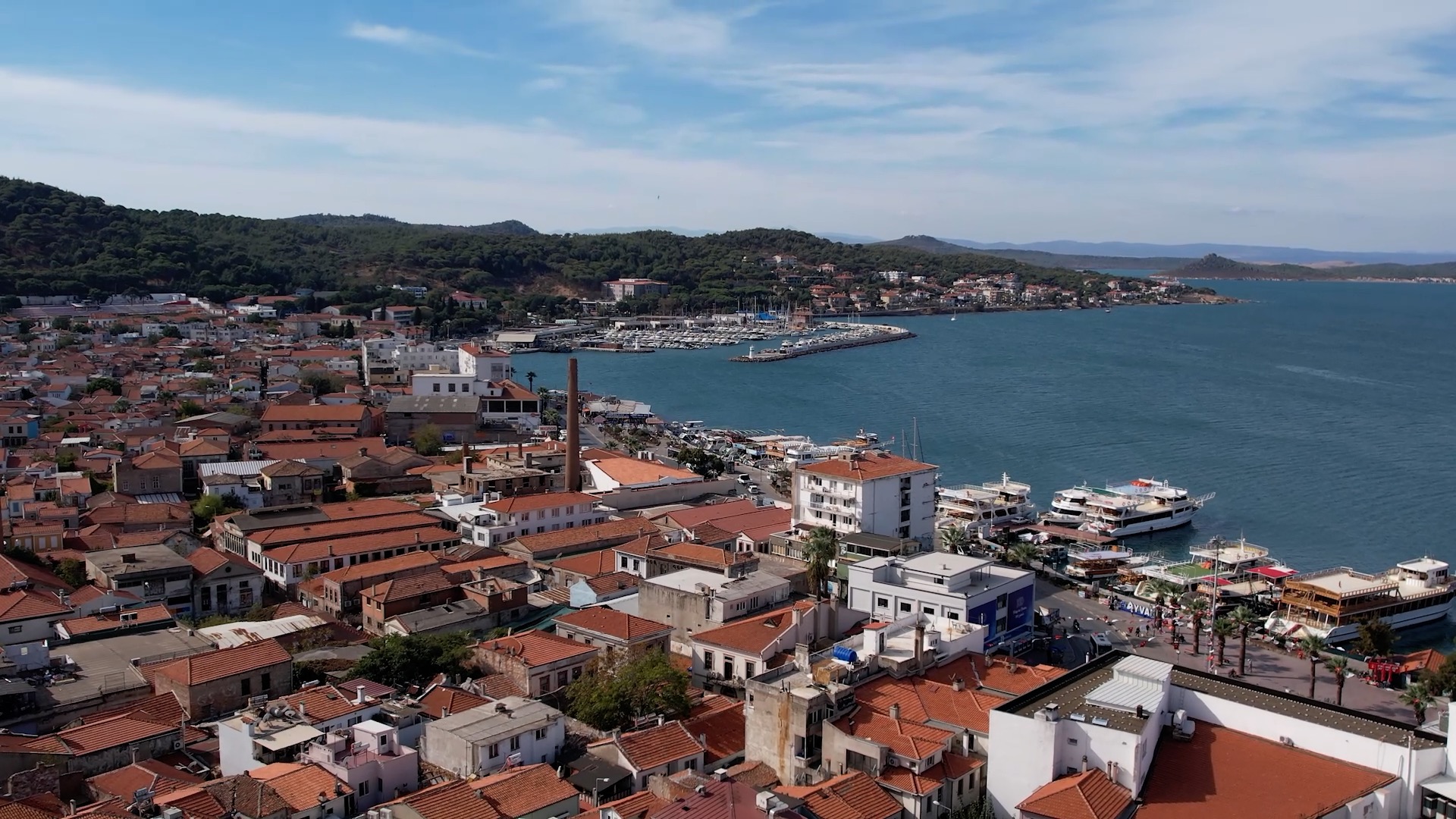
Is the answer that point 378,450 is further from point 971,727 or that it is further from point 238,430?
point 971,727

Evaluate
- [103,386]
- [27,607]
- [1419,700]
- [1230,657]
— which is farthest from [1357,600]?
[103,386]

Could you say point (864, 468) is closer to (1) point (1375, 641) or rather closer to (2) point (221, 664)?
(1) point (1375, 641)

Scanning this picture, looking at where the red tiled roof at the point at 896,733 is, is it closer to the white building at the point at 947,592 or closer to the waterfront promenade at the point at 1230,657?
the white building at the point at 947,592

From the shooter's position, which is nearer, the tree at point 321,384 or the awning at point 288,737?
the awning at point 288,737

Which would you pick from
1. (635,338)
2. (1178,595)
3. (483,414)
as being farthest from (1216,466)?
(635,338)

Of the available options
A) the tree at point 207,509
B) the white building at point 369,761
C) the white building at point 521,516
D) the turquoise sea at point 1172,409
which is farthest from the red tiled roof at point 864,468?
the tree at point 207,509

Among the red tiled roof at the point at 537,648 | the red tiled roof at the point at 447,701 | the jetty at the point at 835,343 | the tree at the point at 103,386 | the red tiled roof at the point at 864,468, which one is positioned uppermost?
the red tiled roof at the point at 864,468

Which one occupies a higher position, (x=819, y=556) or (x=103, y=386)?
(x=103, y=386)

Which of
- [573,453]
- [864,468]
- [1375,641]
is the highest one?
[864,468]
